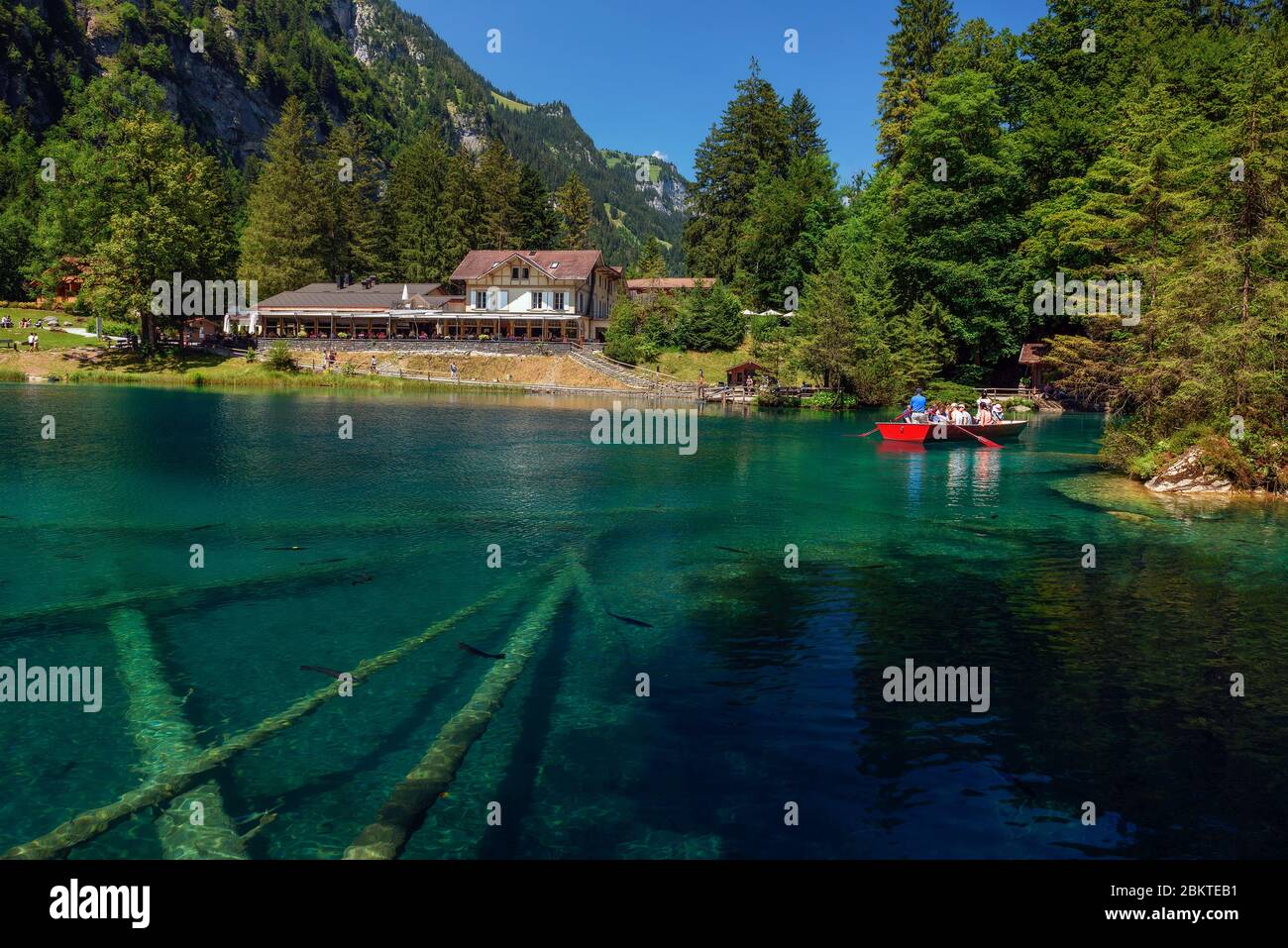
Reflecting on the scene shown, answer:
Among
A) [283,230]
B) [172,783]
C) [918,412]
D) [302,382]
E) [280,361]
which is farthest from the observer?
[283,230]

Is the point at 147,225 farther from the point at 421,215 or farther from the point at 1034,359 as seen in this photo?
the point at 1034,359

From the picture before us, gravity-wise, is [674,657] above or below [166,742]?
above

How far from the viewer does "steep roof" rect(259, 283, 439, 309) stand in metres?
95.7

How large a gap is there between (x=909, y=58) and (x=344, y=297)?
6939 cm

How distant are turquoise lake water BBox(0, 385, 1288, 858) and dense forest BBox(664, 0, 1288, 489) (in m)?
5.70

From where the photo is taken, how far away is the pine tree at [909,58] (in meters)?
84.3

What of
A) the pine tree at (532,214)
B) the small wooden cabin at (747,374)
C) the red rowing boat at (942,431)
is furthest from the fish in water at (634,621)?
the pine tree at (532,214)

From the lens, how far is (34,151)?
126 m

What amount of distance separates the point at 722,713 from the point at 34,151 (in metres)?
159

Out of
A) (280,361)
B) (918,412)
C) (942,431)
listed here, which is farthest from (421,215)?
(942,431)

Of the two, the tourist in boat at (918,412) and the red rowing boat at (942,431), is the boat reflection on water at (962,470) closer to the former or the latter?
the red rowing boat at (942,431)

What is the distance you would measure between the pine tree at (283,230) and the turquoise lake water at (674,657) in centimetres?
7995

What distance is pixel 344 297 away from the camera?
318ft
